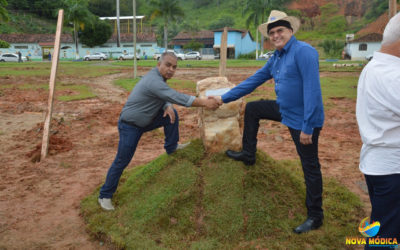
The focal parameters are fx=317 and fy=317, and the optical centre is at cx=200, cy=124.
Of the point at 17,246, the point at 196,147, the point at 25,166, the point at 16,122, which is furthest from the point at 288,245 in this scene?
the point at 16,122

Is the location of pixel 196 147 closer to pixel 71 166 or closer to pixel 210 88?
pixel 210 88

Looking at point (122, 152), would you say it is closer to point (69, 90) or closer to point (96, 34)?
point (69, 90)

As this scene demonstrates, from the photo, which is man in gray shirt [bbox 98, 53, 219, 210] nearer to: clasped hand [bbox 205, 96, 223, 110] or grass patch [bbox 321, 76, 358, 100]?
clasped hand [bbox 205, 96, 223, 110]

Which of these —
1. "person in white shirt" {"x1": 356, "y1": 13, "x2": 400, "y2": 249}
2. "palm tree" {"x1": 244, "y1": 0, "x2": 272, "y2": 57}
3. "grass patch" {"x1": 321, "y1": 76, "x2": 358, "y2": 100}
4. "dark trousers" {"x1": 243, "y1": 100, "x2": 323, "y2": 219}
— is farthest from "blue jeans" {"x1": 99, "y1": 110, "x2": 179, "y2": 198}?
"palm tree" {"x1": 244, "y1": 0, "x2": 272, "y2": 57}

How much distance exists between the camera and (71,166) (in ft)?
19.0

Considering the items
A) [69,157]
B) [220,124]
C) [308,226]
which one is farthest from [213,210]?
[69,157]

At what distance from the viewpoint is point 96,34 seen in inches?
1970

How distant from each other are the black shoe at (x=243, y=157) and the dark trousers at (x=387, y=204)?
1.76 meters

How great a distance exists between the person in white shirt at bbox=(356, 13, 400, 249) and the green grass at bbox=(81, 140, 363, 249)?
4.08ft

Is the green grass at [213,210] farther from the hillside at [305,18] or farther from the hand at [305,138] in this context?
the hillside at [305,18]

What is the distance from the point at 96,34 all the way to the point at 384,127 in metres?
53.0

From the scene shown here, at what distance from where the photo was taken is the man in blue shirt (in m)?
2.93

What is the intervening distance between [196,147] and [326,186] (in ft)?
6.80

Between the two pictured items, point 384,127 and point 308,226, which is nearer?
point 384,127
